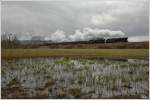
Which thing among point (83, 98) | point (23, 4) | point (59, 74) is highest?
point (23, 4)

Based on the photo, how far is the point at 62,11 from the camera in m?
3.34

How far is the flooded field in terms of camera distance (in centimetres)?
316

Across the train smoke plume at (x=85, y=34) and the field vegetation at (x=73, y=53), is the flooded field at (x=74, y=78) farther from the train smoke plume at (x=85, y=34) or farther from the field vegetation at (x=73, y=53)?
the train smoke plume at (x=85, y=34)

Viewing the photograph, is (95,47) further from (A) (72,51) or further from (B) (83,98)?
(B) (83,98)

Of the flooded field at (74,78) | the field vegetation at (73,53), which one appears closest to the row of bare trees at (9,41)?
the field vegetation at (73,53)

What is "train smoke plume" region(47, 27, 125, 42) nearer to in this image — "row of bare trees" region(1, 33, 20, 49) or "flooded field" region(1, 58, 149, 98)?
"flooded field" region(1, 58, 149, 98)

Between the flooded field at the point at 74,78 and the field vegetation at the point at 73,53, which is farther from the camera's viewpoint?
the field vegetation at the point at 73,53

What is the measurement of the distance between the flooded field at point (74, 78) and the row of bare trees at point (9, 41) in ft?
0.62

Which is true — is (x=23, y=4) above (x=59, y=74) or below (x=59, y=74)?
above

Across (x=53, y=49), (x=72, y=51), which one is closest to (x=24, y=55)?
(x=53, y=49)

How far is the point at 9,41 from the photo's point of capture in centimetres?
333

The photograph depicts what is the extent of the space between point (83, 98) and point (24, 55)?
87 cm

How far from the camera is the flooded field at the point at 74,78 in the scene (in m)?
3.16

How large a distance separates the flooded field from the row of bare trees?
7.4 inches
